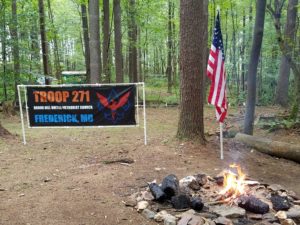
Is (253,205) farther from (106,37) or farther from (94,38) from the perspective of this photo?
(106,37)

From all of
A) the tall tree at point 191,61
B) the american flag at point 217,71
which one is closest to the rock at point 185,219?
the american flag at point 217,71

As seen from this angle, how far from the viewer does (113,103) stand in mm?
8055

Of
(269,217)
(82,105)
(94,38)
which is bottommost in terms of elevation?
(269,217)

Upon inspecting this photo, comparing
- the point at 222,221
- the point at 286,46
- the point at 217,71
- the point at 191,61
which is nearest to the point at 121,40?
the point at 286,46

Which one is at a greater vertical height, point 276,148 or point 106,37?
point 106,37

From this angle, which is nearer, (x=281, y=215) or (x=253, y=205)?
(x=281, y=215)

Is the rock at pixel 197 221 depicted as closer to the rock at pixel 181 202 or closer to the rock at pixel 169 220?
the rock at pixel 169 220

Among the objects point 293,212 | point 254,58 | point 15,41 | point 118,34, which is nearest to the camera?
point 293,212

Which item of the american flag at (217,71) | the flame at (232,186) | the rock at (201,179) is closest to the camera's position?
the flame at (232,186)

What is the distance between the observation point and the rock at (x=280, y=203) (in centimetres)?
452

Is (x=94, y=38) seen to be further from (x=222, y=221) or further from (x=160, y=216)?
(x=222, y=221)

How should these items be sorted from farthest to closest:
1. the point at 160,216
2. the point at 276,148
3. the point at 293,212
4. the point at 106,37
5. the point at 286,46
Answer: the point at 106,37 < the point at 286,46 < the point at 276,148 < the point at 293,212 < the point at 160,216

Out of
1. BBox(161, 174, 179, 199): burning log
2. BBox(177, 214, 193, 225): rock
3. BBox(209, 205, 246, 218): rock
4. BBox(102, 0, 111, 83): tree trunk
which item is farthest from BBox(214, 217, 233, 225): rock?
BBox(102, 0, 111, 83): tree trunk

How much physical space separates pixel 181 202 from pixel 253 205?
99 centimetres
